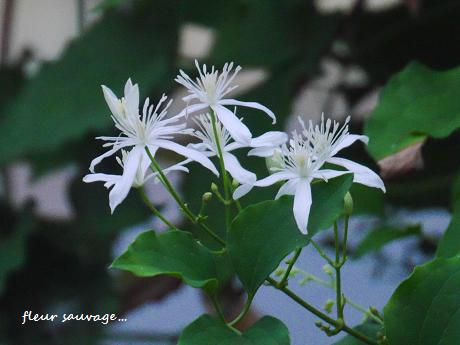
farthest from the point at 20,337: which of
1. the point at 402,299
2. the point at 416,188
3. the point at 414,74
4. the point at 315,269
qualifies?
the point at 402,299

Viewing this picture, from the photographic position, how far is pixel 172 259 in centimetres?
30

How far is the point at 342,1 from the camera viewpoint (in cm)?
88

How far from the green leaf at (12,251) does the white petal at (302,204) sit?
1.83 feet

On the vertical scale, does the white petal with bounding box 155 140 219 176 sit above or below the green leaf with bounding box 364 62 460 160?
below

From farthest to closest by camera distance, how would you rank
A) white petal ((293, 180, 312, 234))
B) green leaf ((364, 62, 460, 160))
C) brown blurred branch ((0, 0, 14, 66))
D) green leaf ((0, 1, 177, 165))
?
1. brown blurred branch ((0, 0, 14, 66))
2. green leaf ((0, 1, 177, 165))
3. green leaf ((364, 62, 460, 160))
4. white petal ((293, 180, 312, 234))

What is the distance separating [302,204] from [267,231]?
21 millimetres

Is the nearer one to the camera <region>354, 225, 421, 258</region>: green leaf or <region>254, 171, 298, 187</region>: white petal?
<region>254, 171, 298, 187</region>: white petal

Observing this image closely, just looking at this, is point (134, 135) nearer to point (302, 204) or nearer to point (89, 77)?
point (302, 204)

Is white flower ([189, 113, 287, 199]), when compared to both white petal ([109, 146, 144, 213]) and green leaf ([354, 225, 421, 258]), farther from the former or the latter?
green leaf ([354, 225, 421, 258])

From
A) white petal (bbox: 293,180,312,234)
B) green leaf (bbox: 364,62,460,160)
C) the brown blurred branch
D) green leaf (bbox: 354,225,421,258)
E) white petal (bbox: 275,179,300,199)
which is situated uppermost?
the brown blurred branch

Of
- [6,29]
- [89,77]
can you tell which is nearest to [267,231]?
[89,77]

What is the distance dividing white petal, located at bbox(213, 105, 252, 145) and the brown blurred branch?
28.4 inches

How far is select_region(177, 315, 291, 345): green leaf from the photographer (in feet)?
0.99

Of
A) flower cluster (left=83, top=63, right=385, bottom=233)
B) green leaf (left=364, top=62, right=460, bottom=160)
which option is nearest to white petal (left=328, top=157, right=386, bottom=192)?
flower cluster (left=83, top=63, right=385, bottom=233)
